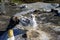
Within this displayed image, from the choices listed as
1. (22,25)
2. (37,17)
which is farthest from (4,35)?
(37,17)

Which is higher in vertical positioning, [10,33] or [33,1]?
[10,33]

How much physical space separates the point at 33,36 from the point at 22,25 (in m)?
0.98

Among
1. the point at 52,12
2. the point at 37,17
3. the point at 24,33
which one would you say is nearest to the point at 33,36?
the point at 24,33

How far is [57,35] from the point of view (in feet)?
15.8

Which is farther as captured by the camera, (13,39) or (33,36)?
(33,36)

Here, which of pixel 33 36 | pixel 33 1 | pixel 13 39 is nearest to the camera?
pixel 13 39

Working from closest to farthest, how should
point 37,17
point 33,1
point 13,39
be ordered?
1. point 13,39
2. point 37,17
3. point 33,1

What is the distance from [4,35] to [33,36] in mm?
756

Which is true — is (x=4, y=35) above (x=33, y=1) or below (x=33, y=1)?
above

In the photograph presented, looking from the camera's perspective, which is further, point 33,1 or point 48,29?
point 33,1

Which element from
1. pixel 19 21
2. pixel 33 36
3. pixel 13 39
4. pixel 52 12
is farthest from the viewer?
pixel 52 12

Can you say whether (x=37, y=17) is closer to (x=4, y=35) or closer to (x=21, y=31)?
(x=21, y=31)

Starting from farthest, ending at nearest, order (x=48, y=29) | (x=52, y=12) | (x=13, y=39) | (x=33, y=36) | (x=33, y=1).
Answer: (x=33, y=1) < (x=52, y=12) < (x=48, y=29) < (x=33, y=36) < (x=13, y=39)

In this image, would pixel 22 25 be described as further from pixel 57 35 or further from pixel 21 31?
pixel 57 35
